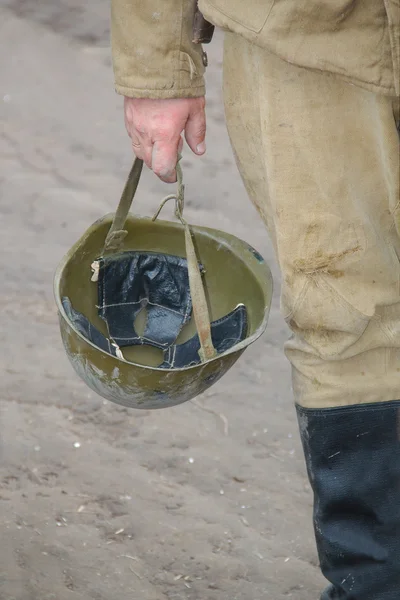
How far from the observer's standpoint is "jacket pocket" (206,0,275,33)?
59.2 inches

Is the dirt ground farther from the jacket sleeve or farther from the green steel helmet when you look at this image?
the jacket sleeve

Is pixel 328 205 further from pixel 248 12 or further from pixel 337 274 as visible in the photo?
pixel 248 12

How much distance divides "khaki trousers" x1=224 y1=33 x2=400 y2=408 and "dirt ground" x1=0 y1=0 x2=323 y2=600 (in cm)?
67

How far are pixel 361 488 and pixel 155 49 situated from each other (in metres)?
0.87

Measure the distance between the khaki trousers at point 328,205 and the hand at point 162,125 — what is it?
13 cm

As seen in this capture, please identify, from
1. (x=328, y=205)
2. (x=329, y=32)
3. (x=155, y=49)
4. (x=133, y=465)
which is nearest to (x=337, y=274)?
(x=328, y=205)

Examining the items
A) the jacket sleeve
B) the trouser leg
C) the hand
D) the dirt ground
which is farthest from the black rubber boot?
the jacket sleeve

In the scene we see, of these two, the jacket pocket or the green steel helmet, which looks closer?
the jacket pocket

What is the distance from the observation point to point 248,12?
1521mm

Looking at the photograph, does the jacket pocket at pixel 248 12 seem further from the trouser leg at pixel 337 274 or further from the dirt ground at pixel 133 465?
the dirt ground at pixel 133 465

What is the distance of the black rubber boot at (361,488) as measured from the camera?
174 centimetres

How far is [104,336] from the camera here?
201cm

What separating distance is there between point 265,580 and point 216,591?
115 mm

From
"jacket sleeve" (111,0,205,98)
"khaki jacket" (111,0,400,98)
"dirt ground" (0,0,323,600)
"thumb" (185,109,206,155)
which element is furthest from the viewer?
"dirt ground" (0,0,323,600)
